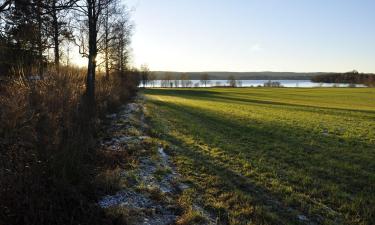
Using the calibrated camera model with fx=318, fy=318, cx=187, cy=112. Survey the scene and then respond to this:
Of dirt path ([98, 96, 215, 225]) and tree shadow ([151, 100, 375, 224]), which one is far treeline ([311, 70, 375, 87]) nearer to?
tree shadow ([151, 100, 375, 224])

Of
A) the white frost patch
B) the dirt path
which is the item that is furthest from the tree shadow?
the white frost patch

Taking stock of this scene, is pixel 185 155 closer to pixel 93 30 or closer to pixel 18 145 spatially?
pixel 18 145

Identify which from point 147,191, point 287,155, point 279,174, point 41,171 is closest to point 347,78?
point 287,155

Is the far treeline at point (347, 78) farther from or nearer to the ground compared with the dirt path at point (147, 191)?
farther from the ground

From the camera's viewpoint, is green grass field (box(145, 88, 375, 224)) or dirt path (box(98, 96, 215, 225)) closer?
dirt path (box(98, 96, 215, 225))

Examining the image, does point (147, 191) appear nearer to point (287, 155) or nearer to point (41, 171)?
point (41, 171)

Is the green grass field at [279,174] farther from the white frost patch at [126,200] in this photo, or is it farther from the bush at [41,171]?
the bush at [41,171]

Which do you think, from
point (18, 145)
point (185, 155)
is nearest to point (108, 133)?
point (185, 155)

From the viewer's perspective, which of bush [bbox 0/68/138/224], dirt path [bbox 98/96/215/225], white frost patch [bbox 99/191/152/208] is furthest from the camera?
white frost patch [bbox 99/191/152/208]

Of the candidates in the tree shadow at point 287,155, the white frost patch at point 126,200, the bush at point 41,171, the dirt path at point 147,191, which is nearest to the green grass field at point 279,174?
the tree shadow at point 287,155

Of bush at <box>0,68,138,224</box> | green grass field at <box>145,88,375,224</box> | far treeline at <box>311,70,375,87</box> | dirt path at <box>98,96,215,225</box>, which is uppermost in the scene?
far treeline at <box>311,70,375,87</box>

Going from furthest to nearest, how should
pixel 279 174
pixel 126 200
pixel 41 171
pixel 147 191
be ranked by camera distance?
1. pixel 279 174
2. pixel 147 191
3. pixel 126 200
4. pixel 41 171

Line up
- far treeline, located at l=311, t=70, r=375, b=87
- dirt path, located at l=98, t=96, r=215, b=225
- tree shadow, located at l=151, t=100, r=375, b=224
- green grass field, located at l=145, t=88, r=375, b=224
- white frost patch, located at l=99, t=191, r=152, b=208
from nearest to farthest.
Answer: dirt path, located at l=98, t=96, r=215, b=225
white frost patch, located at l=99, t=191, r=152, b=208
green grass field, located at l=145, t=88, r=375, b=224
tree shadow, located at l=151, t=100, r=375, b=224
far treeline, located at l=311, t=70, r=375, b=87

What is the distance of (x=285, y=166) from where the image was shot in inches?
366
